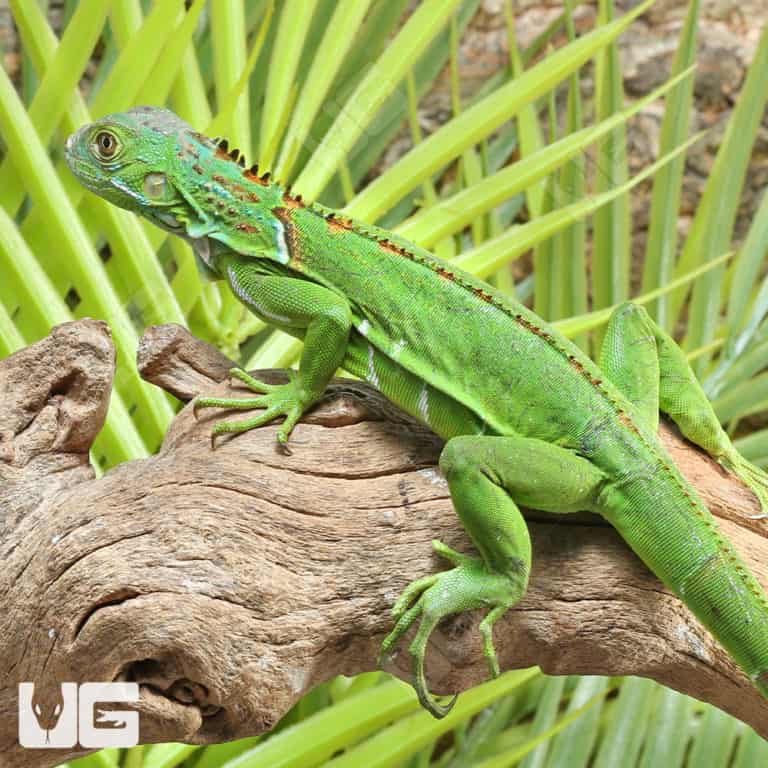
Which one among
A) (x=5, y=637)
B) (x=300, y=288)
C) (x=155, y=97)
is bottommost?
(x=5, y=637)

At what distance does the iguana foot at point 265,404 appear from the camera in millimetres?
2359

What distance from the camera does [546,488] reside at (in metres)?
2.13

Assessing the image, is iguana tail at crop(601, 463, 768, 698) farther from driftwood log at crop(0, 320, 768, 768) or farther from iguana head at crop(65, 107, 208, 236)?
iguana head at crop(65, 107, 208, 236)

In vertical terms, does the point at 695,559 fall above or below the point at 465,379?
below

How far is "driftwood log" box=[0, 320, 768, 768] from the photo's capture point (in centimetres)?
203

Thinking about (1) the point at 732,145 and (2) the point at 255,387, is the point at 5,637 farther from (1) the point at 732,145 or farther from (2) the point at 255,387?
(1) the point at 732,145

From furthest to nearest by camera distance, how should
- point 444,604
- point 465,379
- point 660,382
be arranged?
point 660,382 < point 465,379 < point 444,604

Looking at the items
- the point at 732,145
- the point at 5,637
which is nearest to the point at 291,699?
the point at 5,637

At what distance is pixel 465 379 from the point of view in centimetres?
237

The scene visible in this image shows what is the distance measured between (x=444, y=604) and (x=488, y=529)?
0.59ft

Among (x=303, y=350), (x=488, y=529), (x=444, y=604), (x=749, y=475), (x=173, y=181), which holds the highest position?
(x=173, y=181)

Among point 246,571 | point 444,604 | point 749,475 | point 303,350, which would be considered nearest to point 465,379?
point 303,350

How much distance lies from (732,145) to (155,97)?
2.14 metres

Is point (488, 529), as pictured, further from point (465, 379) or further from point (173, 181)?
point (173, 181)
